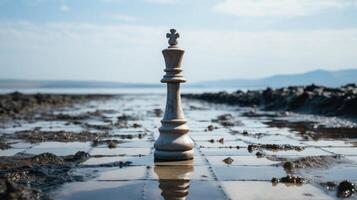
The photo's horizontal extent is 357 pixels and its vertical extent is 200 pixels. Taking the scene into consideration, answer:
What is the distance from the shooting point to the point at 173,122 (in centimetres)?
710

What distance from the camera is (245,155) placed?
7.46m

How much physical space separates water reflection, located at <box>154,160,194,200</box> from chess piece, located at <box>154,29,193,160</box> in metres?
0.22

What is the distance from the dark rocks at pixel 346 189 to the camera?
4.83 metres

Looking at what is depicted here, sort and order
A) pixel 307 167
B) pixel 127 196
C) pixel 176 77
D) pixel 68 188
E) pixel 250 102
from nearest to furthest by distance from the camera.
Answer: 1. pixel 127 196
2. pixel 68 188
3. pixel 307 167
4. pixel 176 77
5. pixel 250 102

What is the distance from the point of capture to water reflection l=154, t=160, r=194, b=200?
4805mm

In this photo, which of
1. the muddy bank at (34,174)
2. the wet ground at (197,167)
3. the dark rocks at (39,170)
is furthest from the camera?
the dark rocks at (39,170)

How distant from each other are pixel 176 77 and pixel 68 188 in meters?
2.65

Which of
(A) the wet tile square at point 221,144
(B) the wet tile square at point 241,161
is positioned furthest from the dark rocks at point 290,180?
(A) the wet tile square at point 221,144

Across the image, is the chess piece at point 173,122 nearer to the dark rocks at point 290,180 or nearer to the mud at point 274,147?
the mud at point 274,147

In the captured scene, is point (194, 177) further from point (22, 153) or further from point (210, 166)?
point (22, 153)

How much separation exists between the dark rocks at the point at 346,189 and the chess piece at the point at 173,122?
2452 millimetres

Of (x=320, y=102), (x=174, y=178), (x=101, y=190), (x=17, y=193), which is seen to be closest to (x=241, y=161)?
(x=174, y=178)

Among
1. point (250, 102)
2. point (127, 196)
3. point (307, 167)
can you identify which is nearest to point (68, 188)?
point (127, 196)

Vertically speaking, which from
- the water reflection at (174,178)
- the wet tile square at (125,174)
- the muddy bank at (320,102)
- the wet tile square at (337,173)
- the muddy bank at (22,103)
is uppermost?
the muddy bank at (320,102)
